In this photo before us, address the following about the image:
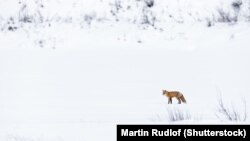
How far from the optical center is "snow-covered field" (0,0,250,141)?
19.7 ft

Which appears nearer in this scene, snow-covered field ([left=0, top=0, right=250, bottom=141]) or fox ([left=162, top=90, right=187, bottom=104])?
snow-covered field ([left=0, top=0, right=250, bottom=141])

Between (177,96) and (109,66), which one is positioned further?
(109,66)

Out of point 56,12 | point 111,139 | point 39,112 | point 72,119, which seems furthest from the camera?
point 56,12

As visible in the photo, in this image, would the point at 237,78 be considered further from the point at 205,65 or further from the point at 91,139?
the point at 91,139

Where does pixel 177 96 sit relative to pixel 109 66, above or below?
below

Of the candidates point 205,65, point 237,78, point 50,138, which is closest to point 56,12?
point 205,65

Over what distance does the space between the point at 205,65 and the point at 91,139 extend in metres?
5.07

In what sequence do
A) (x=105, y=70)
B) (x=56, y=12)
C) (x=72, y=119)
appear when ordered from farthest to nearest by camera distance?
(x=56, y=12), (x=105, y=70), (x=72, y=119)

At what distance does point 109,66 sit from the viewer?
30.8 ft

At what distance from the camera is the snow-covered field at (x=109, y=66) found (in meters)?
5.99

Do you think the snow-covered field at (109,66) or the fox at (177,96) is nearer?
the snow-covered field at (109,66)

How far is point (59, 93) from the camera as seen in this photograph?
304 inches

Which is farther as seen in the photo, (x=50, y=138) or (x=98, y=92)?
(x=98, y=92)

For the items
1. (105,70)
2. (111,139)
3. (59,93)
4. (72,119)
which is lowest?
(111,139)
